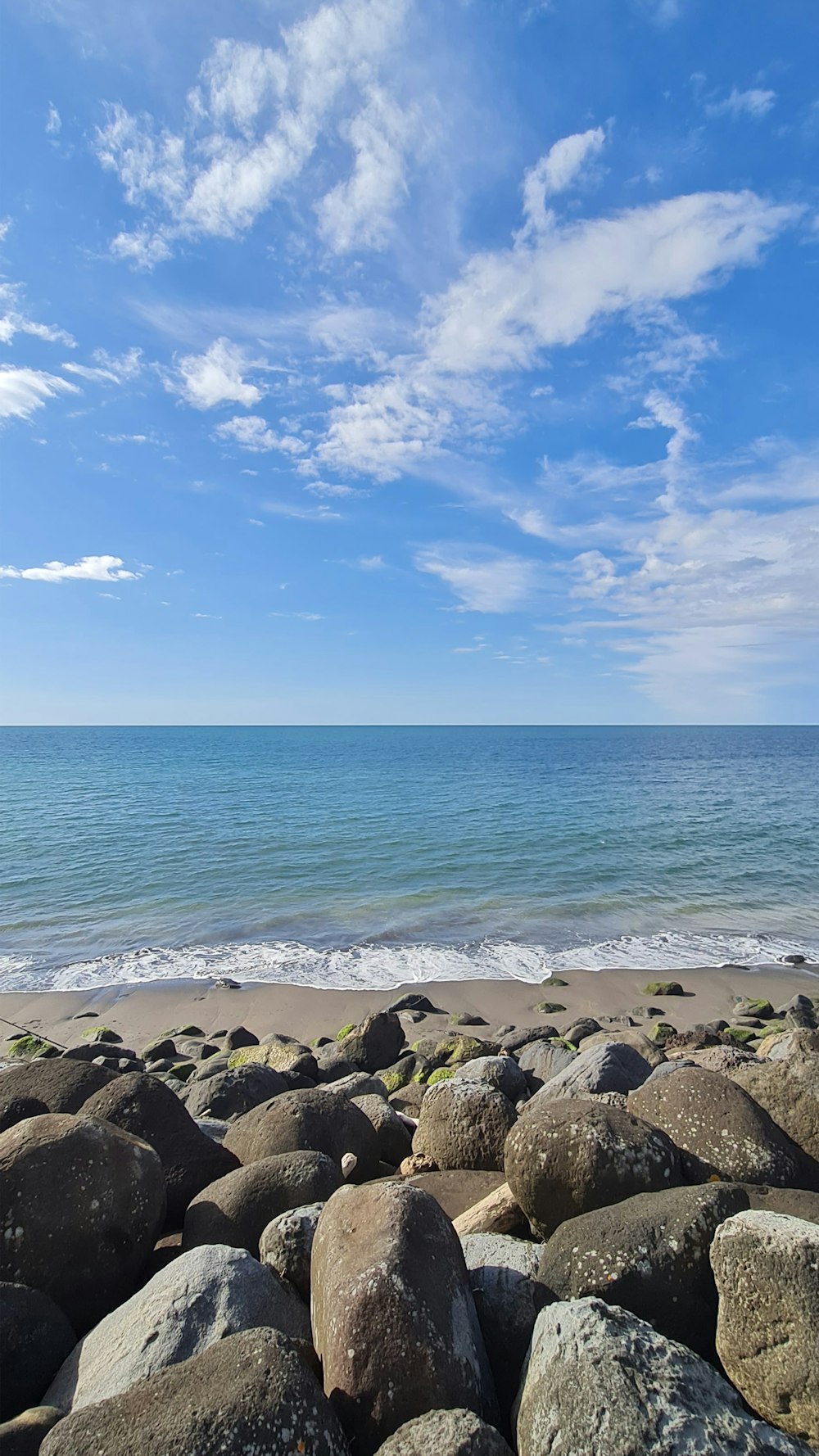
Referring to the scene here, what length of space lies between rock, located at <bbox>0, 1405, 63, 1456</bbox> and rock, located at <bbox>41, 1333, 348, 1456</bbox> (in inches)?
15.4

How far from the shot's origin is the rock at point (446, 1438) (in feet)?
8.84

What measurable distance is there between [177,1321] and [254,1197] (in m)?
1.29

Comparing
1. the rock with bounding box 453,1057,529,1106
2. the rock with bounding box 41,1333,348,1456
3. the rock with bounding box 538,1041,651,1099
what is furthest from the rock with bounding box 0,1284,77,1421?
the rock with bounding box 453,1057,529,1106

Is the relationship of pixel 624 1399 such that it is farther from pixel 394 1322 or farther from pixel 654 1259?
pixel 394 1322

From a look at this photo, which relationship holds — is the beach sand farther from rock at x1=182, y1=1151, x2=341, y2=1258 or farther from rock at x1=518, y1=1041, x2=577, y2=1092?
rock at x1=182, y1=1151, x2=341, y2=1258

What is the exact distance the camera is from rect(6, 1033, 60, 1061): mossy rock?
38.7 ft

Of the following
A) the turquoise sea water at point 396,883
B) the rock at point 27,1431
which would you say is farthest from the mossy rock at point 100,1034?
the rock at point 27,1431

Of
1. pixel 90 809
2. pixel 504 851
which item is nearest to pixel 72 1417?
pixel 504 851

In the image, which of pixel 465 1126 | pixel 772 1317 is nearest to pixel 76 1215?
pixel 465 1126

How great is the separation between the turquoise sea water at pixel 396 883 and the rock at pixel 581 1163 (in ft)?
38.6

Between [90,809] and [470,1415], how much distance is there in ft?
138

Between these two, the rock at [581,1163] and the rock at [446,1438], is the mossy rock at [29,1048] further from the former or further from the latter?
the rock at [446,1438]

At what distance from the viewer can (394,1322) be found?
3.18 m

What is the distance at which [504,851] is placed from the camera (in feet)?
92.2
